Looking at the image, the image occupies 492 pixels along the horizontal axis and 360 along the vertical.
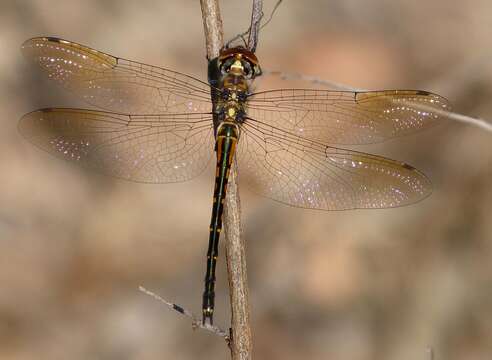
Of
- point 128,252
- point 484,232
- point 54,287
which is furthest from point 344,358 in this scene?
point 54,287

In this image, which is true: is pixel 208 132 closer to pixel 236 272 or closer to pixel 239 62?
pixel 239 62

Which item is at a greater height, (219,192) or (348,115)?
(348,115)

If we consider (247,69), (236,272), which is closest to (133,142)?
(247,69)

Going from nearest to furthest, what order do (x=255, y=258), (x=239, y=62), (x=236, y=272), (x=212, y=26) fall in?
(x=236, y=272) → (x=212, y=26) → (x=239, y=62) → (x=255, y=258)

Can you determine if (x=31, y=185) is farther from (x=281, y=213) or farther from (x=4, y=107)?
(x=281, y=213)

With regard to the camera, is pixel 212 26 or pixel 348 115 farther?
pixel 348 115

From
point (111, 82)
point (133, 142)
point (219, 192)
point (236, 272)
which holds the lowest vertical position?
point (236, 272)

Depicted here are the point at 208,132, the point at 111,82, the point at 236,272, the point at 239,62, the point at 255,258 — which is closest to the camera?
the point at 236,272
